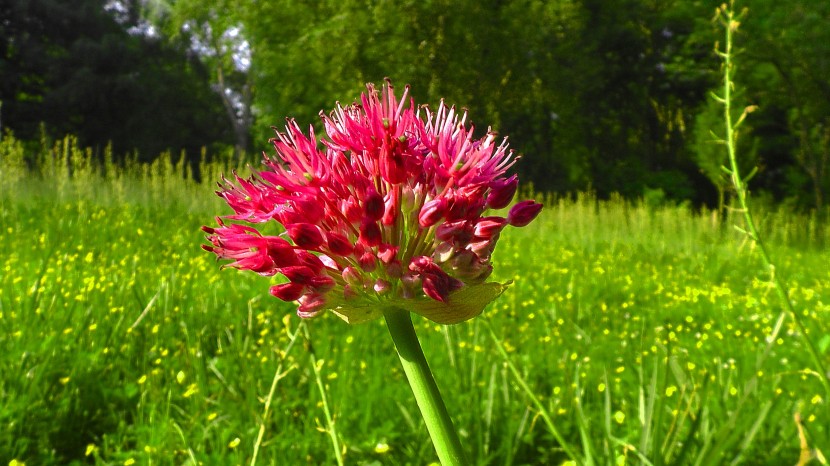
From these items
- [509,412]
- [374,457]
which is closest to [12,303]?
Answer: [374,457]

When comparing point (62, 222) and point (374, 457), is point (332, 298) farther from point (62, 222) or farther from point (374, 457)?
point (62, 222)

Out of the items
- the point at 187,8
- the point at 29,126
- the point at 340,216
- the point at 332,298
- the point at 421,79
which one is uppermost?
the point at 187,8

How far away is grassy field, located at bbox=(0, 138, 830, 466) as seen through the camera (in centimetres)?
198

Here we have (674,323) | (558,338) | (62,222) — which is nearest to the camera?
(558,338)

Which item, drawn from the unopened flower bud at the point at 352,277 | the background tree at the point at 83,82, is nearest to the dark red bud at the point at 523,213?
the unopened flower bud at the point at 352,277

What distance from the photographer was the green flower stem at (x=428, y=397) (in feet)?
2.12

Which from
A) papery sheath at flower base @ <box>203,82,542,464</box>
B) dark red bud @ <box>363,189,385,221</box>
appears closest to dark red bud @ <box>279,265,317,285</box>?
papery sheath at flower base @ <box>203,82,542,464</box>

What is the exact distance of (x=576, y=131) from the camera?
2752 centimetres

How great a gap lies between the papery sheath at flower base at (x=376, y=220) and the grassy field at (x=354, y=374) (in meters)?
0.32

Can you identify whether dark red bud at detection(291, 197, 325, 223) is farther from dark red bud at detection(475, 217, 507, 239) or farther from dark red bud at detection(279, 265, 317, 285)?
dark red bud at detection(475, 217, 507, 239)

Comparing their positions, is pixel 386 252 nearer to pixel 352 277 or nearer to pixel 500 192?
pixel 352 277

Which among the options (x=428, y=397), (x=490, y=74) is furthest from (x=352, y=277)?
(x=490, y=74)

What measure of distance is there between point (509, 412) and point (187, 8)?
2321 cm

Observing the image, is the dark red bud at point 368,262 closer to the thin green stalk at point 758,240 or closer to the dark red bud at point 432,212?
the dark red bud at point 432,212
